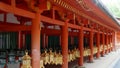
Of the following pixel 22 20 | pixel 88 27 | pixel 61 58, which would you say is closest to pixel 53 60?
pixel 61 58

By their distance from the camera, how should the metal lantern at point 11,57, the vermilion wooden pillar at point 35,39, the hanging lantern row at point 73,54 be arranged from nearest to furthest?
the vermilion wooden pillar at point 35,39 < the metal lantern at point 11,57 < the hanging lantern row at point 73,54

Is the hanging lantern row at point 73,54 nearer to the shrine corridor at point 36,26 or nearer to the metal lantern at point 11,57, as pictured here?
the shrine corridor at point 36,26

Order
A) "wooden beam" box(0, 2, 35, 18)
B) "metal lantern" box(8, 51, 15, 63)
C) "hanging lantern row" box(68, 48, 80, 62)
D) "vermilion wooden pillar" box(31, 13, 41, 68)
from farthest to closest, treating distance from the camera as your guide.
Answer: "hanging lantern row" box(68, 48, 80, 62), "metal lantern" box(8, 51, 15, 63), "vermilion wooden pillar" box(31, 13, 41, 68), "wooden beam" box(0, 2, 35, 18)

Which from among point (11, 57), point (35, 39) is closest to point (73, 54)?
point (11, 57)

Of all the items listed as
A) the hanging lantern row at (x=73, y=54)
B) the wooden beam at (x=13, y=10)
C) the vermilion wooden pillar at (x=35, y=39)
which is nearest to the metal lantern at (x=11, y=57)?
the vermilion wooden pillar at (x=35, y=39)

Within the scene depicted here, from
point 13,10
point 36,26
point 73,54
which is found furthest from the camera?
point 73,54

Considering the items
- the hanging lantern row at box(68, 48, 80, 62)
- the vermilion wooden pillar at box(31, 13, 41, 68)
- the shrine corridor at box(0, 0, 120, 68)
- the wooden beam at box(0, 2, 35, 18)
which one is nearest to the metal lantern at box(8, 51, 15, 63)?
the shrine corridor at box(0, 0, 120, 68)

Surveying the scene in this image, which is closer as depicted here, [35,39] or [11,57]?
[35,39]

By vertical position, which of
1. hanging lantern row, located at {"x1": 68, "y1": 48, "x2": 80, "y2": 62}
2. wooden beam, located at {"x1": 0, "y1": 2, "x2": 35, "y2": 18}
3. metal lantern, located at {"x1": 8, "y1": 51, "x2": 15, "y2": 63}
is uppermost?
wooden beam, located at {"x1": 0, "y1": 2, "x2": 35, "y2": 18}

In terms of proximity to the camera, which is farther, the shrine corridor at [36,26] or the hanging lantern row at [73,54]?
the hanging lantern row at [73,54]

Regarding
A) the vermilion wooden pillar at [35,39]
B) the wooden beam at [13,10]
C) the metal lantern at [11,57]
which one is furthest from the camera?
the metal lantern at [11,57]

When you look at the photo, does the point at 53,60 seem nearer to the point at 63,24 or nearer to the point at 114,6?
the point at 63,24

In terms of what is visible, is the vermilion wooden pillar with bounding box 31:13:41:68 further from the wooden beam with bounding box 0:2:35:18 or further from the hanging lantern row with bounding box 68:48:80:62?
the hanging lantern row with bounding box 68:48:80:62

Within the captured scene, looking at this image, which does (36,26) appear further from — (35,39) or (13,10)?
(13,10)
